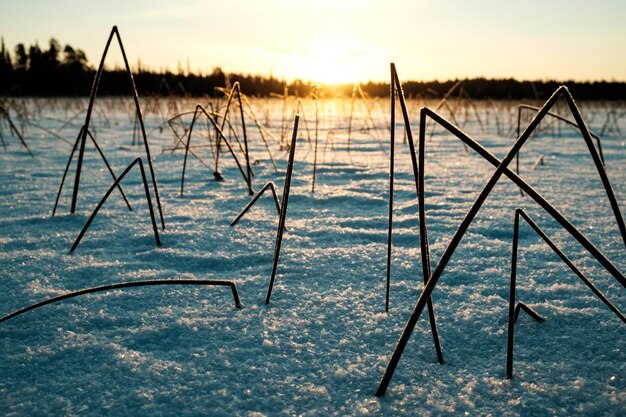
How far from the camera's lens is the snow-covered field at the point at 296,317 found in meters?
0.53

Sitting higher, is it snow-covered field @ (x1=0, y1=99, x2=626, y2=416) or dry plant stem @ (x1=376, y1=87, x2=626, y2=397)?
dry plant stem @ (x1=376, y1=87, x2=626, y2=397)

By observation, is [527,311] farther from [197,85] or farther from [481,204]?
[197,85]

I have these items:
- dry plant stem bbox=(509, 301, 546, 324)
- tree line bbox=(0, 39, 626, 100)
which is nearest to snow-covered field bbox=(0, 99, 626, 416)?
dry plant stem bbox=(509, 301, 546, 324)

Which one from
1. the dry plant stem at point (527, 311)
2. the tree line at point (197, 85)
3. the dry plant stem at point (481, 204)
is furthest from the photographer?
the tree line at point (197, 85)

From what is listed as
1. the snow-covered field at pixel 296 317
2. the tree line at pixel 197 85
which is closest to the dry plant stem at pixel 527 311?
the snow-covered field at pixel 296 317

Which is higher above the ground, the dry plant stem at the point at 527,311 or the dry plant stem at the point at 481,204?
the dry plant stem at the point at 481,204

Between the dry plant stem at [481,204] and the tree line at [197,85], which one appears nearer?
Answer: the dry plant stem at [481,204]

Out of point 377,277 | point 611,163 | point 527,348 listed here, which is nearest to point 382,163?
point 611,163

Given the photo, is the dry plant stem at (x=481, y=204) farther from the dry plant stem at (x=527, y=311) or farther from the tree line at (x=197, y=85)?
the tree line at (x=197, y=85)

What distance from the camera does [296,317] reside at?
72cm

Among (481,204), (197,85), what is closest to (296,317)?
(481,204)

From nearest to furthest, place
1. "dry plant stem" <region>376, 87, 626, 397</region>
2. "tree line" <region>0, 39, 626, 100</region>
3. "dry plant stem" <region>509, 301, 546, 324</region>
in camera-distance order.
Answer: "dry plant stem" <region>376, 87, 626, 397</region>
"dry plant stem" <region>509, 301, 546, 324</region>
"tree line" <region>0, 39, 626, 100</region>

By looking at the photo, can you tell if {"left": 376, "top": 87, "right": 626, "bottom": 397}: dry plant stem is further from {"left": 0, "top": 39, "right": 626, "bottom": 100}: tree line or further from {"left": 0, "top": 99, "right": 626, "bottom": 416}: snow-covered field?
{"left": 0, "top": 39, "right": 626, "bottom": 100}: tree line

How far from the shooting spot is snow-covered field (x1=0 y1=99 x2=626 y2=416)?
1.73ft
